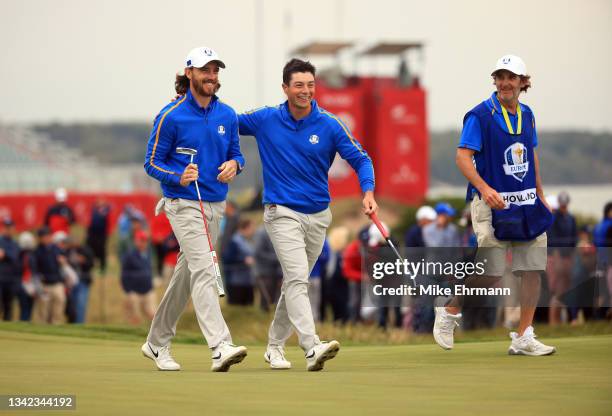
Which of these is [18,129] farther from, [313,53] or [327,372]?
[327,372]

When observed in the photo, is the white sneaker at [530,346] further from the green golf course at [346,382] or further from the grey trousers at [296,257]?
the grey trousers at [296,257]

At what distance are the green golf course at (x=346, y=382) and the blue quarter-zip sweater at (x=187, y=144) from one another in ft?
4.18

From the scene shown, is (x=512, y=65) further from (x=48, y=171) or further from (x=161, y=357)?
(x=48, y=171)

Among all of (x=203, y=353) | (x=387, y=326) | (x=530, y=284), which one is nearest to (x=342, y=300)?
(x=387, y=326)

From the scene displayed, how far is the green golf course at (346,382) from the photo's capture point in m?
6.68

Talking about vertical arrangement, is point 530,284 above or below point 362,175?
below

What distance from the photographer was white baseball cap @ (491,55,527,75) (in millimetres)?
9694

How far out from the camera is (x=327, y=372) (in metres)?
8.83

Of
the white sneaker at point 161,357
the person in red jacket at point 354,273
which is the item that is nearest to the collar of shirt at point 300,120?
the white sneaker at point 161,357

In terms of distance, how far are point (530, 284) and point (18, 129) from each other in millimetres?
67004

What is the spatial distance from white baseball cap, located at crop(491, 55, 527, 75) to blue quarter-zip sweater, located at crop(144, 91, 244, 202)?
6.70ft

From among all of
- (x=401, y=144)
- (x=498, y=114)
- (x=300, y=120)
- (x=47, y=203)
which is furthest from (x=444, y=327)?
(x=401, y=144)

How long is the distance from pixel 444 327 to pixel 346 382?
241 cm

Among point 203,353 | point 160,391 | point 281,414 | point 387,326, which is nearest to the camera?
point 281,414
